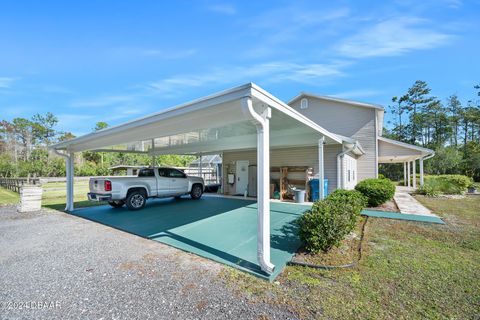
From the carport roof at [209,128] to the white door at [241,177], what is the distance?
2503 millimetres

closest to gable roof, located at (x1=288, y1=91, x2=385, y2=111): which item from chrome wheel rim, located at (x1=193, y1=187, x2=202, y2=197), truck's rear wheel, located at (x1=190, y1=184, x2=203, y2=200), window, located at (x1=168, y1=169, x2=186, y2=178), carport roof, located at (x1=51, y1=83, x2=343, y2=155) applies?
carport roof, located at (x1=51, y1=83, x2=343, y2=155)

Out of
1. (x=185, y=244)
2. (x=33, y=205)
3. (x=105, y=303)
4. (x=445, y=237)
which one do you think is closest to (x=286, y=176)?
(x=445, y=237)

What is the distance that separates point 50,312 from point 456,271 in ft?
18.0

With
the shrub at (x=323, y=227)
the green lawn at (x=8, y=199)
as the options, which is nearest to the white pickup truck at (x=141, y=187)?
the green lawn at (x=8, y=199)

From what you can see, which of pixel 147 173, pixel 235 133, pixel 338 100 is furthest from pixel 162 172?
pixel 338 100

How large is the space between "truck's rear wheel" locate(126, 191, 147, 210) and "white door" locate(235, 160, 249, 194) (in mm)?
5457

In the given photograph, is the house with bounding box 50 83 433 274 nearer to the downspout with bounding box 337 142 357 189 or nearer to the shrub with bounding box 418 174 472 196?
the downspout with bounding box 337 142 357 189

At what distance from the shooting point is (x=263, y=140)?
11.6 ft

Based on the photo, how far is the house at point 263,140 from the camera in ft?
11.7

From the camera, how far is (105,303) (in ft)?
8.95

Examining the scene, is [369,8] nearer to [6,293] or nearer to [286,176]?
[286,176]

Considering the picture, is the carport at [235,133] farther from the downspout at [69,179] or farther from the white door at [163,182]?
the white door at [163,182]

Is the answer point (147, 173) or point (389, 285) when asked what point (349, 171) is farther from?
point (147, 173)

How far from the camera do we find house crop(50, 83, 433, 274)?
3.56m
